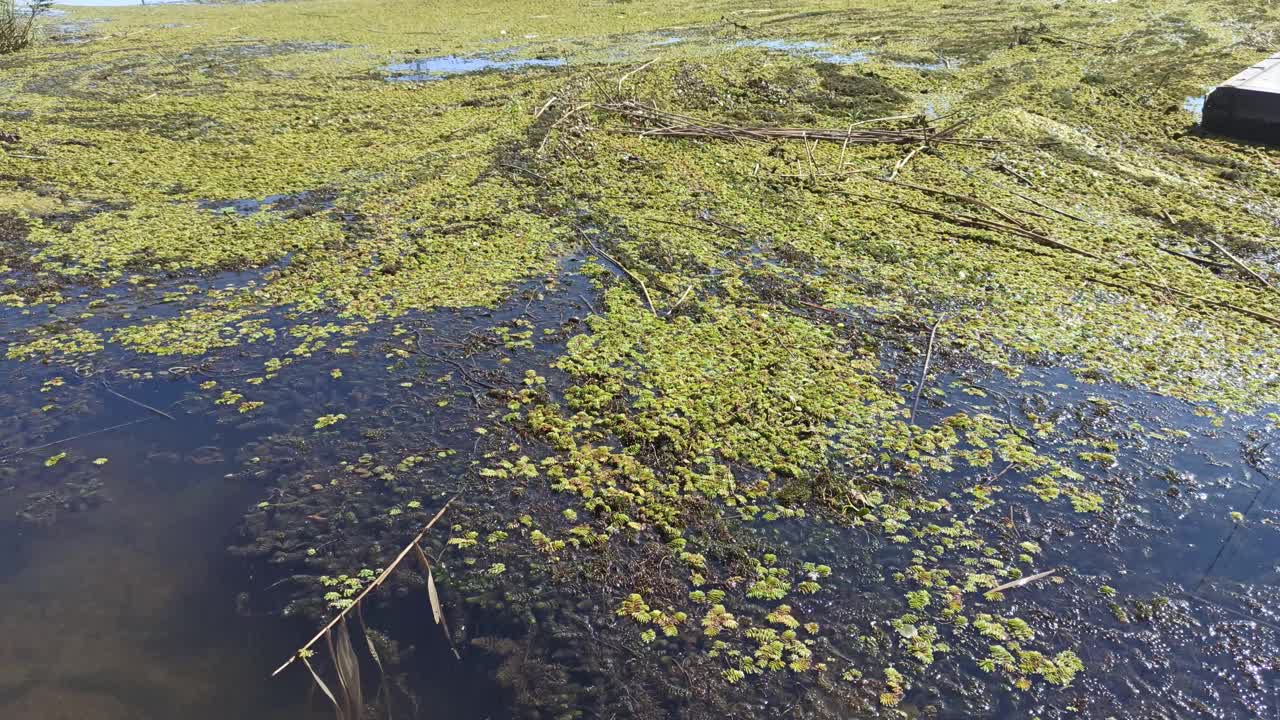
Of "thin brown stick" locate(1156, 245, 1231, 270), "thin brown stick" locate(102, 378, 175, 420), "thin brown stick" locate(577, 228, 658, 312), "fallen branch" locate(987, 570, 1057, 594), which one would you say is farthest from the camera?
"thin brown stick" locate(1156, 245, 1231, 270)

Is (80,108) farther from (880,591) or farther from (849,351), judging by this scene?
(880,591)

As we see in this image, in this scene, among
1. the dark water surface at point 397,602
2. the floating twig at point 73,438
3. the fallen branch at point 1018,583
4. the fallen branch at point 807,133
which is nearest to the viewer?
the dark water surface at point 397,602

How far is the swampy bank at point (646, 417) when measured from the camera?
8.63ft

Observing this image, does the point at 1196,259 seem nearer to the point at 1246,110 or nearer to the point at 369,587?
the point at 1246,110

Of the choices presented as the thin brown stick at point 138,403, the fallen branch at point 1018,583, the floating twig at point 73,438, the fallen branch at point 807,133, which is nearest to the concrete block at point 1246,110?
the fallen branch at point 807,133

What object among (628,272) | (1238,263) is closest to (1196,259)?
(1238,263)

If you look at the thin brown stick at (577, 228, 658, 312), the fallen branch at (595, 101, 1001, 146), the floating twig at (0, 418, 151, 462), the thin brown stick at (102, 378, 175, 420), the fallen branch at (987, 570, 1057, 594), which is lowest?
the fallen branch at (987, 570, 1057, 594)

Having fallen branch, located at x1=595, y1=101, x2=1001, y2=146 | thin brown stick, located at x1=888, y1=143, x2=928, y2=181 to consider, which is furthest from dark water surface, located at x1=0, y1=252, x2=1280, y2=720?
fallen branch, located at x1=595, y1=101, x2=1001, y2=146

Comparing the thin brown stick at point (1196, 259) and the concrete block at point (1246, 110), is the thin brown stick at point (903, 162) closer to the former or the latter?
the thin brown stick at point (1196, 259)

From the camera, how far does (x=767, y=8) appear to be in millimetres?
16453

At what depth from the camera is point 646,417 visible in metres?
3.83

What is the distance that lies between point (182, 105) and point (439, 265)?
6.20 metres

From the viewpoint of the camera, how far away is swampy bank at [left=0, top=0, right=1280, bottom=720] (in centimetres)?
263

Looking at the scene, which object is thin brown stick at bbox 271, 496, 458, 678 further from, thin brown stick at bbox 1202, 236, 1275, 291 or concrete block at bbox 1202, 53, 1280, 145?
concrete block at bbox 1202, 53, 1280, 145
